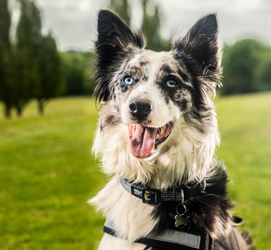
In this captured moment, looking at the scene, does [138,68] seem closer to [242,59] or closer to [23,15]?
[23,15]

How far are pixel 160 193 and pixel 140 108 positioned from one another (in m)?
0.62

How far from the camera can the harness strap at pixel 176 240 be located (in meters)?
1.80

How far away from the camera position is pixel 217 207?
1.98 m

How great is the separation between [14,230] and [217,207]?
338cm

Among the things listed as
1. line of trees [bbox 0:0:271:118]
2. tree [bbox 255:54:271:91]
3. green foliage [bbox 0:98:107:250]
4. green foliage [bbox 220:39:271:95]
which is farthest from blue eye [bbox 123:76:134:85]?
tree [bbox 255:54:271:91]

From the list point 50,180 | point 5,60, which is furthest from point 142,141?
point 5,60

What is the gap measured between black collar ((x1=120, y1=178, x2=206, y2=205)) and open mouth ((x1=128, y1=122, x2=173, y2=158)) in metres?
0.25

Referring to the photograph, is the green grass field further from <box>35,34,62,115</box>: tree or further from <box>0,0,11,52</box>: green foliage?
<box>0,0,11,52</box>: green foliage

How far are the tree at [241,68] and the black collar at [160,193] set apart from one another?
12.0 meters

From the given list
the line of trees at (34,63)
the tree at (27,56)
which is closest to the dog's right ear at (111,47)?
the line of trees at (34,63)

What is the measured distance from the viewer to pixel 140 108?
71.1 inches

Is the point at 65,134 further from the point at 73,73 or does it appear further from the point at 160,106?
the point at 160,106

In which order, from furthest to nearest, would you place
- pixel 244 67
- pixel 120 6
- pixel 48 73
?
pixel 244 67 < pixel 48 73 < pixel 120 6

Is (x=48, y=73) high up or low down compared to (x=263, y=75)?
down
